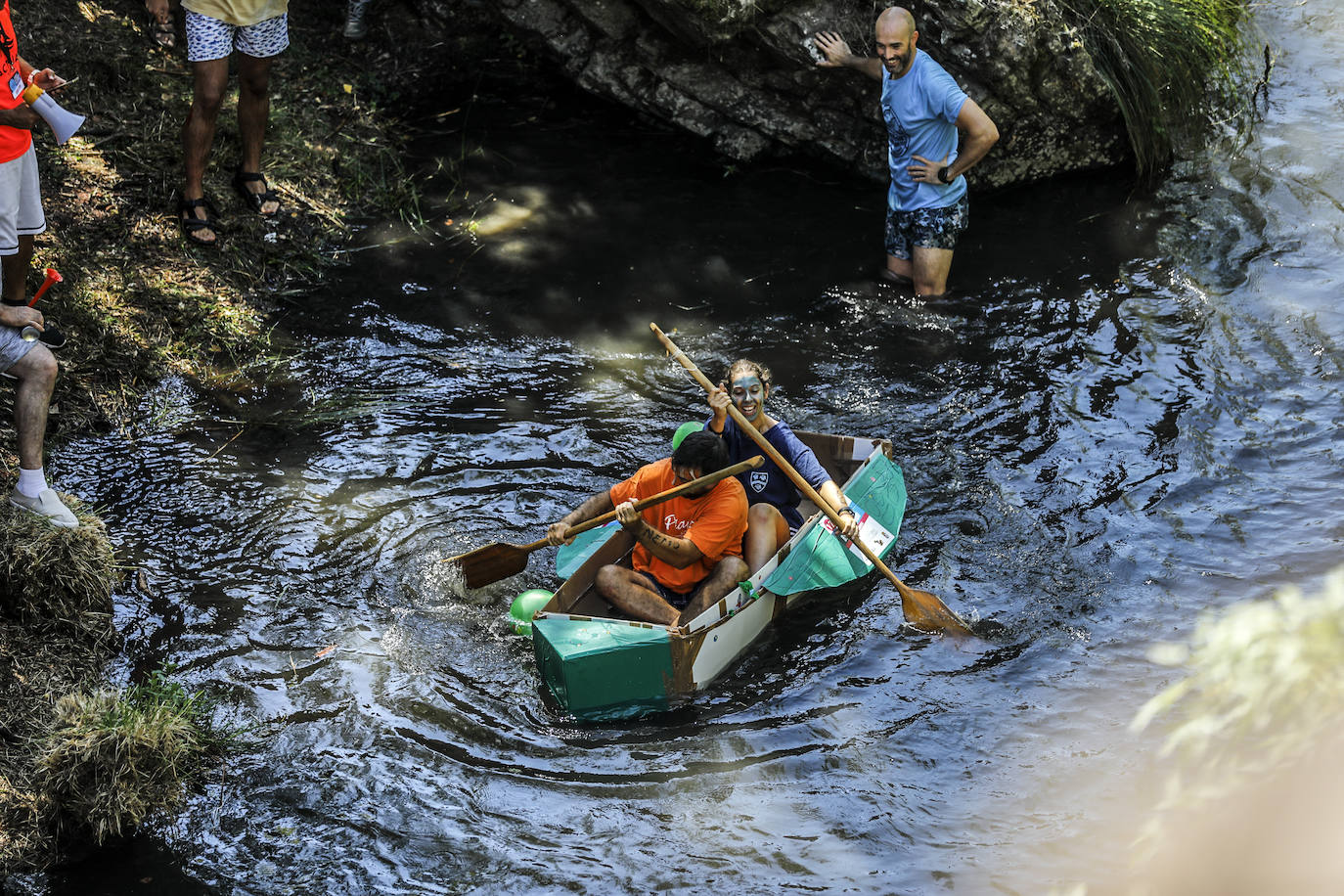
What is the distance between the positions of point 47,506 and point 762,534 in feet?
11.2

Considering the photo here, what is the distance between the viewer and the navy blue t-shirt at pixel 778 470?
6.11 metres

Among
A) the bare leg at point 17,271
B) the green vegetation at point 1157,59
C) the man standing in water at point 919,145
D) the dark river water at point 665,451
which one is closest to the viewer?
the dark river water at point 665,451

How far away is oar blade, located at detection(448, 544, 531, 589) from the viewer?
A: 596cm

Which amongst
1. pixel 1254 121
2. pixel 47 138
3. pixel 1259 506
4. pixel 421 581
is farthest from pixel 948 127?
pixel 47 138

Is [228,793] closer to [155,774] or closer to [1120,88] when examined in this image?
[155,774]

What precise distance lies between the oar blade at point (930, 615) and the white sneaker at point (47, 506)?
4039 millimetres

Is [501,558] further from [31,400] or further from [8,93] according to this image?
[8,93]

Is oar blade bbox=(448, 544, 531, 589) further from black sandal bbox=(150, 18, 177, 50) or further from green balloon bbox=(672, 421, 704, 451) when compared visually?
black sandal bbox=(150, 18, 177, 50)

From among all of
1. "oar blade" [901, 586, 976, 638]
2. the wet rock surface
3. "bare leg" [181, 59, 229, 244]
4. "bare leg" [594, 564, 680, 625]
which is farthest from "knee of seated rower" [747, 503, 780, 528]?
"bare leg" [181, 59, 229, 244]

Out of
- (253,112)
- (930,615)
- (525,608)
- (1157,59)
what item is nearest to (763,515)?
(930,615)

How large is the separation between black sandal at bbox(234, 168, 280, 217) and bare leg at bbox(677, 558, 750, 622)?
474cm

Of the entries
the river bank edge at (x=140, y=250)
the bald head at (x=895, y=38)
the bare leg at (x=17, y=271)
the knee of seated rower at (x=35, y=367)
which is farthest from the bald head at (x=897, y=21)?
the knee of seated rower at (x=35, y=367)

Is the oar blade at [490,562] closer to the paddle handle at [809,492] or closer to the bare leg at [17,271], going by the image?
the paddle handle at [809,492]

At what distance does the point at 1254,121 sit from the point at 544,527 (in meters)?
7.23
